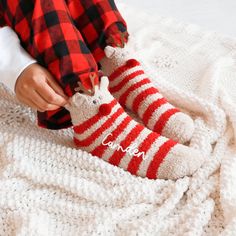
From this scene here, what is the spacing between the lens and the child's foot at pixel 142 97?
83 centimetres

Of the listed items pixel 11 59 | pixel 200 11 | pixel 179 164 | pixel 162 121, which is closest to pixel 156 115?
pixel 162 121

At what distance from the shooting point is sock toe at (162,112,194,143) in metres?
0.82

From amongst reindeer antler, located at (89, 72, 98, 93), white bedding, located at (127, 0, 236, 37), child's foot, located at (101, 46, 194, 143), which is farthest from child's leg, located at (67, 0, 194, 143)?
white bedding, located at (127, 0, 236, 37)

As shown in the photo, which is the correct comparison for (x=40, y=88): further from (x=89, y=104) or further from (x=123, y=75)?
(x=123, y=75)

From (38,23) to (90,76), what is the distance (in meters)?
0.11

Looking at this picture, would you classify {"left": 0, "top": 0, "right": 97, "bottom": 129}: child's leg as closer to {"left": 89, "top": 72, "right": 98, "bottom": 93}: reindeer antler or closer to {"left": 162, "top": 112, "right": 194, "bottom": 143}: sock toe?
{"left": 89, "top": 72, "right": 98, "bottom": 93}: reindeer antler

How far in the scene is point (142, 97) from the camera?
870mm

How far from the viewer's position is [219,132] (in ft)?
2.76

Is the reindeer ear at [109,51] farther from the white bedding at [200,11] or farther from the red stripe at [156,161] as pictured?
the white bedding at [200,11]

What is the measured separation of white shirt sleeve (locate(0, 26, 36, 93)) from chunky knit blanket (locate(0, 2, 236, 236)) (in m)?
0.10

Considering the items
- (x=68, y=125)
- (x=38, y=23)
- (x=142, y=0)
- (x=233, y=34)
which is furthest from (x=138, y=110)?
(x=142, y=0)

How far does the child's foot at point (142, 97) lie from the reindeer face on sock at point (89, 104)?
0.09 meters

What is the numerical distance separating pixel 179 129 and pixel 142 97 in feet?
0.30

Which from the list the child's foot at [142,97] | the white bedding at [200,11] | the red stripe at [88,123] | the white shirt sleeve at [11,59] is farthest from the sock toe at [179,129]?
the white bedding at [200,11]
